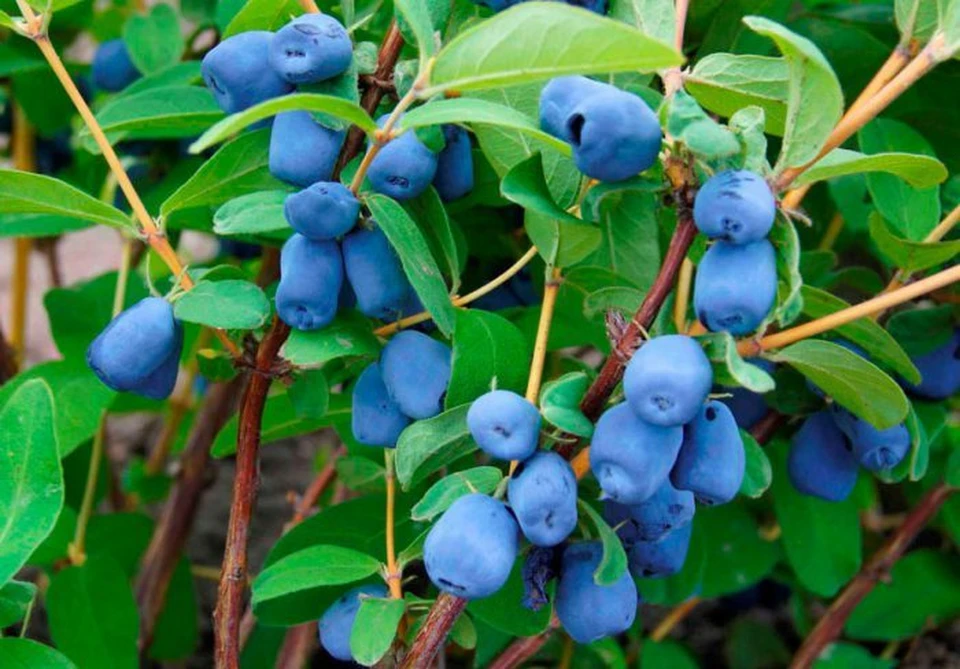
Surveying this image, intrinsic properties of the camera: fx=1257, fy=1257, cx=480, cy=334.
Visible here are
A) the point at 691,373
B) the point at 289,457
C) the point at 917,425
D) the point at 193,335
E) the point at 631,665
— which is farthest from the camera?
the point at 289,457

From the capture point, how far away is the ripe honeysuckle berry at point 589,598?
733 mm

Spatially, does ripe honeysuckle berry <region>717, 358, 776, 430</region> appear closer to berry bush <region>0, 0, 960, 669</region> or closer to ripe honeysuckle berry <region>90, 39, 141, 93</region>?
berry bush <region>0, 0, 960, 669</region>

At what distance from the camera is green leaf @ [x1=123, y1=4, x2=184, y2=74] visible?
1.19 metres

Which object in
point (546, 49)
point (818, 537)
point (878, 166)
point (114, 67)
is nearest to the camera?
point (546, 49)

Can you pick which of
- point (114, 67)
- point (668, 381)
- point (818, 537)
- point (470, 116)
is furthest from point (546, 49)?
point (114, 67)

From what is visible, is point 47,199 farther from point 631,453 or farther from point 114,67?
point 114,67

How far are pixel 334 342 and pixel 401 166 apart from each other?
0.36ft

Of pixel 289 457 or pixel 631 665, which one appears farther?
pixel 289 457

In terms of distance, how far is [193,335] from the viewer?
1248 millimetres

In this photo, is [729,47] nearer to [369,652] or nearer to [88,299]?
[369,652]

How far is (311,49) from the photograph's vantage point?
2.23 ft

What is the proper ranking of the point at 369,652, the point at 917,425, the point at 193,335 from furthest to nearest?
the point at 193,335, the point at 917,425, the point at 369,652

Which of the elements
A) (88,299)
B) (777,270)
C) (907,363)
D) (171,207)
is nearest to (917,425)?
(907,363)

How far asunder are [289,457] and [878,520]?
3.19 ft
